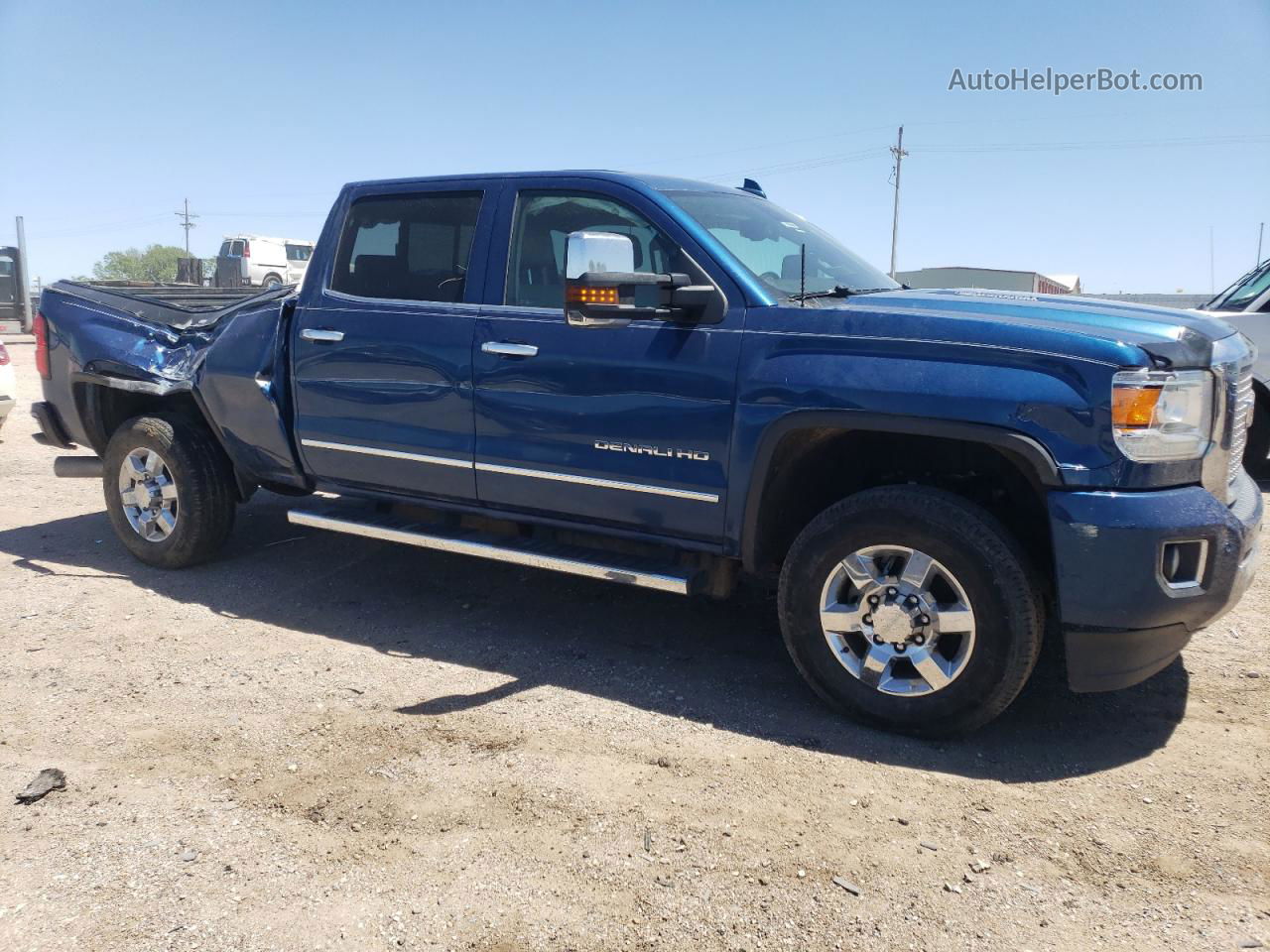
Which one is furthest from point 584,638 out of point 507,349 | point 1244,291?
point 1244,291

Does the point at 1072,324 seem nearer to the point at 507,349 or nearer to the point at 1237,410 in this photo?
the point at 1237,410

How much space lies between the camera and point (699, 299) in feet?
12.6

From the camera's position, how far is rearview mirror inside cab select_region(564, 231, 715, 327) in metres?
3.73

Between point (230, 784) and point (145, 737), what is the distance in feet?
1.89

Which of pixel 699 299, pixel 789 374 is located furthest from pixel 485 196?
pixel 789 374

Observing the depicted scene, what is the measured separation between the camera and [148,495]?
570 centimetres

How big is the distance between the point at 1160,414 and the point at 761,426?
130cm

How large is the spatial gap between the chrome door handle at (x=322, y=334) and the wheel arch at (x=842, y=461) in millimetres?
2234

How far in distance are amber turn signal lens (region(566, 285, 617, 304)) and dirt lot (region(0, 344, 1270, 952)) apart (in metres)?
1.57

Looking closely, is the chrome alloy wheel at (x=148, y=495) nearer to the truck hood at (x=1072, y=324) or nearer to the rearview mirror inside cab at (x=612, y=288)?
the rearview mirror inside cab at (x=612, y=288)

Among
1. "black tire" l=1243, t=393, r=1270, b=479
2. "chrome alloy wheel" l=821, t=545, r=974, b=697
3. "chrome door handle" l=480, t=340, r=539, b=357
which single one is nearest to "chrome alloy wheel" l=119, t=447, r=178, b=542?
"chrome door handle" l=480, t=340, r=539, b=357

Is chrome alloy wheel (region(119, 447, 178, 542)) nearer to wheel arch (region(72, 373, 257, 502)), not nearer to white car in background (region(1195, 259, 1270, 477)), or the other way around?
wheel arch (region(72, 373, 257, 502))

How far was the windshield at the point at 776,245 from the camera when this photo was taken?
417 centimetres

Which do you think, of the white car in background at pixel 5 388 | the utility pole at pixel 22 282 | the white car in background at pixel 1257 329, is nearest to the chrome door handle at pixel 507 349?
the white car in background at pixel 1257 329
